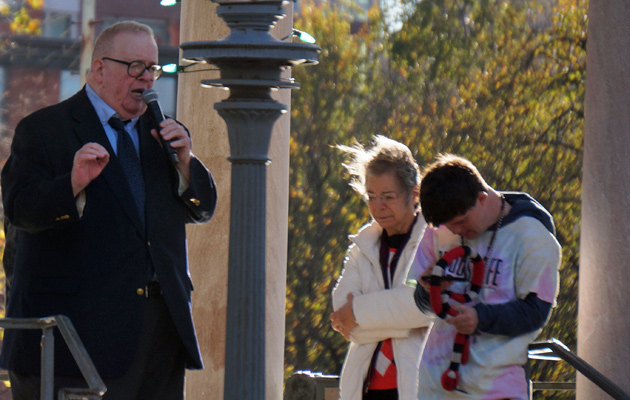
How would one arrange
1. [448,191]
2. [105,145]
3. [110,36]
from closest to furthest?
[448,191]
[105,145]
[110,36]

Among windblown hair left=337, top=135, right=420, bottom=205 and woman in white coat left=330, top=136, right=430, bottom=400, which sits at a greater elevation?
windblown hair left=337, top=135, right=420, bottom=205

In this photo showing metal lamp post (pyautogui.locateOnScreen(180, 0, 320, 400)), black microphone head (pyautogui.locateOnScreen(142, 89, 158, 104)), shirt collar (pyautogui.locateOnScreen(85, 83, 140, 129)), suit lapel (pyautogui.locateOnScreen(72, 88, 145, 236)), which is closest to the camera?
metal lamp post (pyautogui.locateOnScreen(180, 0, 320, 400))

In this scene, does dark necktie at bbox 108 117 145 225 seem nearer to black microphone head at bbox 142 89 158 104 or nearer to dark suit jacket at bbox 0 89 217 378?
dark suit jacket at bbox 0 89 217 378

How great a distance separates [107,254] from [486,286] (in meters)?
1.29

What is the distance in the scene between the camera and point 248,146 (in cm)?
357

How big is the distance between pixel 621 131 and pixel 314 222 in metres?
8.76

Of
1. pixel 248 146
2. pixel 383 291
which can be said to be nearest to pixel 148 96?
pixel 248 146

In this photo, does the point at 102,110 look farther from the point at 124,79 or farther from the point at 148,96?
the point at 148,96

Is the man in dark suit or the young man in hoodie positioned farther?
the man in dark suit

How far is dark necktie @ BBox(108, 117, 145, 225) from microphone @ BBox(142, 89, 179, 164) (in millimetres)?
238

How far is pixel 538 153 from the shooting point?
1335 centimetres

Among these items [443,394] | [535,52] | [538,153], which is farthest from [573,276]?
[443,394]

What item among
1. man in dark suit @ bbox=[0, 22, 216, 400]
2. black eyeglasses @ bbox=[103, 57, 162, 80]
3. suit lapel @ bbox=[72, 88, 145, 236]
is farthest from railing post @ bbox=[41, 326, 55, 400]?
black eyeglasses @ bbox=[103, 57, 162, 80]

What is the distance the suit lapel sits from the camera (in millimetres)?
3891
